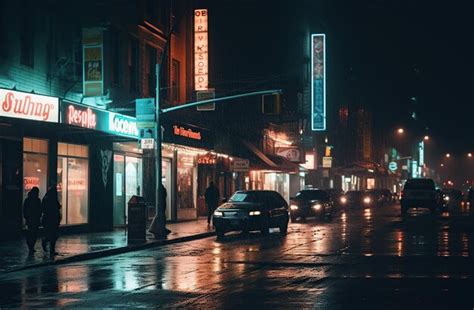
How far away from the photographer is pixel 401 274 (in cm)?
1535

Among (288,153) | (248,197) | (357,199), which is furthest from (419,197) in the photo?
(248,197)

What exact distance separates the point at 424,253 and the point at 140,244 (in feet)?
28.5

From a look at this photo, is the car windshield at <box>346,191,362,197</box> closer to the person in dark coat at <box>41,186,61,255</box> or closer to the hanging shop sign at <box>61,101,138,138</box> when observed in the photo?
the hanging shop sign at <box>61,101,138,138</box>

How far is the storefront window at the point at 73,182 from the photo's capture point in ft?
92.5

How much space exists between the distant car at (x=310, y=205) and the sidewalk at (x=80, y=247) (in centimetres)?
1154

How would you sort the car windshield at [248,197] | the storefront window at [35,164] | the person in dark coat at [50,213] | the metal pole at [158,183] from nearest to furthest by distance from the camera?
the person in dark coat at [50,213]
the storefront window at [35,164]
the metal pole at [158,183]
the car windshield at [248,197]

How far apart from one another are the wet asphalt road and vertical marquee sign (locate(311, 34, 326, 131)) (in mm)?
39150

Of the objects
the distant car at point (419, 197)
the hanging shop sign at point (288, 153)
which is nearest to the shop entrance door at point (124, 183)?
the distant car at point (419, 197)

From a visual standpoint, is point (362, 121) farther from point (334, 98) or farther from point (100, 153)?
point (100, 153)

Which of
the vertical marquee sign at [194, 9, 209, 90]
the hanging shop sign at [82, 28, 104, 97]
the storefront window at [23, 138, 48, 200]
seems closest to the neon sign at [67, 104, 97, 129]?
the hanging shop sign at [82, 28, 104, 97]

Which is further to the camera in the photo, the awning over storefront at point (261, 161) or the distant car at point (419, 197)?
the distant car at point (419, 197)

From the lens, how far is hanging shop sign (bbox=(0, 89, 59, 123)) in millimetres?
21453

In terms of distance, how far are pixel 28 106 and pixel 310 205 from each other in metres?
22.2

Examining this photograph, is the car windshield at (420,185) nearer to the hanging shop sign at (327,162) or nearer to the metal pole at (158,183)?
the hanging shop sign at (327,162)
